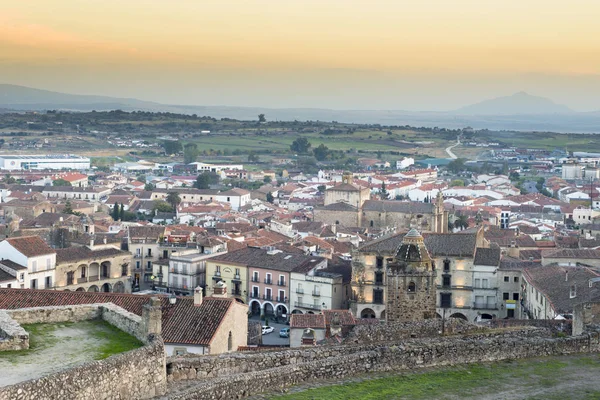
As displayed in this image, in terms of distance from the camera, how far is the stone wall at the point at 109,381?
10812 mm

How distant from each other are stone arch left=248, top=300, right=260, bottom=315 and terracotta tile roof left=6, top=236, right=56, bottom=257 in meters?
9.71

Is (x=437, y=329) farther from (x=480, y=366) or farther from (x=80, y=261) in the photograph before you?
(x=80, y=261)

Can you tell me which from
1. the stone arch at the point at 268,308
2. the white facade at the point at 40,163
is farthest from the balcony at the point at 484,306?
the white facade at the point at 40,163

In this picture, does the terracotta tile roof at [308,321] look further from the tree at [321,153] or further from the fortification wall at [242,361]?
the tree at [321,153]

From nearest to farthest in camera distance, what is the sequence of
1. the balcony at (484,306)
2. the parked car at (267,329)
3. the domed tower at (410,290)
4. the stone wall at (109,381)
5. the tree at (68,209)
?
the stone wall at (109,381) → the domed tower at (410,290) → the parked car at (267,329) → the balcony at (484,306) → the tree at (68,209)

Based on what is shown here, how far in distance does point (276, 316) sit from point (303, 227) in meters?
25.7

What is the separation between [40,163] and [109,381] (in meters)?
156

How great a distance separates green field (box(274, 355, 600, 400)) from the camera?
45.2ft

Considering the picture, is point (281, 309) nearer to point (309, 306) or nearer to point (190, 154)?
point (309, 306)

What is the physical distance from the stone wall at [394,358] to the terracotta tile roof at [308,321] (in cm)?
1756

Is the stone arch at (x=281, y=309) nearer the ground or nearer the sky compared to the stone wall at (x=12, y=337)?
nearer the ground

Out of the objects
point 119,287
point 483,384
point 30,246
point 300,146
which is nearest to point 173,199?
point 119,287

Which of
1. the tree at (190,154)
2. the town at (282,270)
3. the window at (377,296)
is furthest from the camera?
the tree at (190,154)

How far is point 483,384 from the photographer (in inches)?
578
